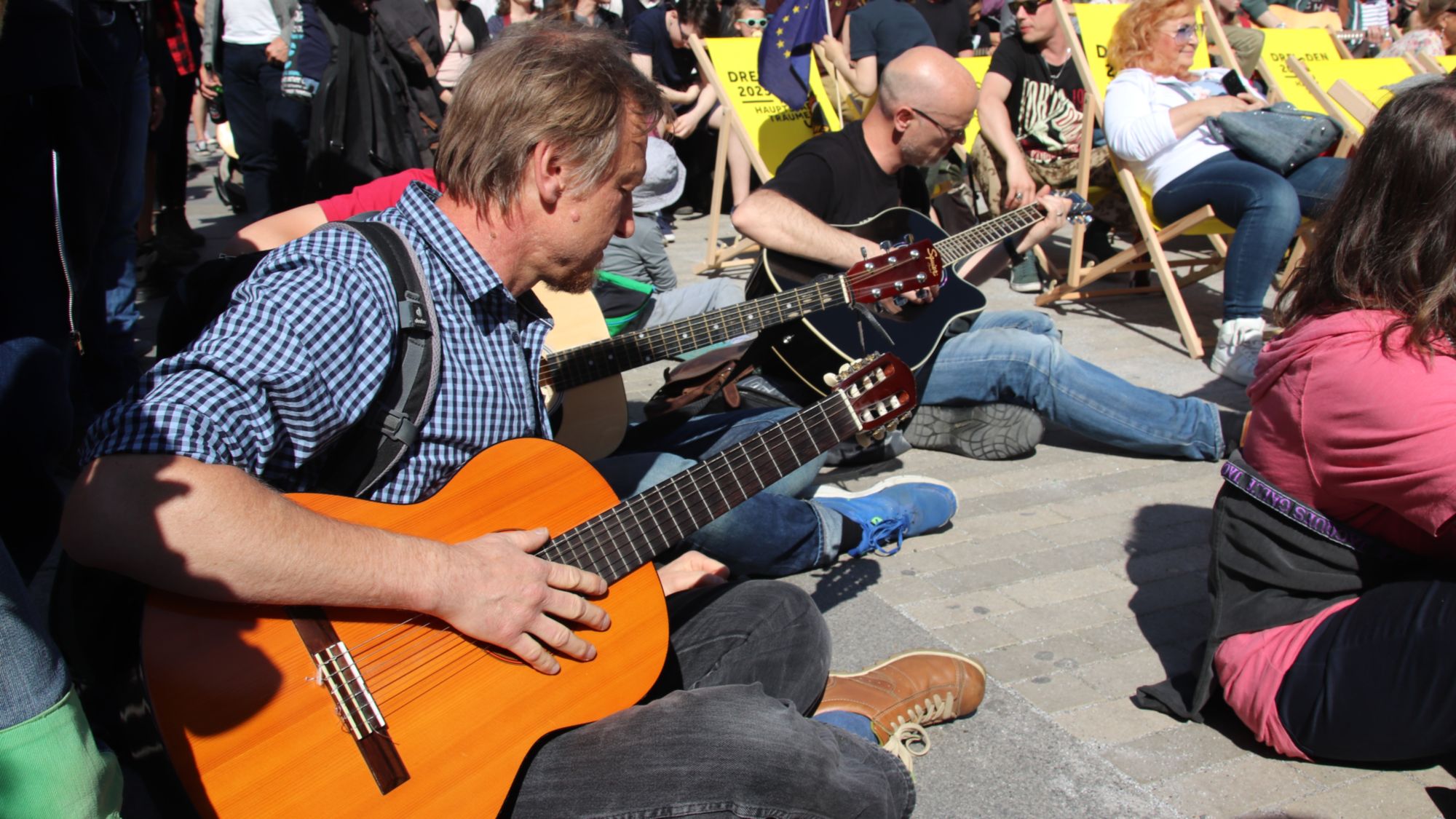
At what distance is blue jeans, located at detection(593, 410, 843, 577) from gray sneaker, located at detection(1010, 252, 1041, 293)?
3.56m

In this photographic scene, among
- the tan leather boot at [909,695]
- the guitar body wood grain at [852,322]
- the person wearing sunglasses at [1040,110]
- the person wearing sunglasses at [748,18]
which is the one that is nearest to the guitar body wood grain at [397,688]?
the tan leather boot at [909,695]

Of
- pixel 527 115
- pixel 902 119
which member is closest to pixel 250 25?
pixel 902 119

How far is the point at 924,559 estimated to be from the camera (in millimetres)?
3076

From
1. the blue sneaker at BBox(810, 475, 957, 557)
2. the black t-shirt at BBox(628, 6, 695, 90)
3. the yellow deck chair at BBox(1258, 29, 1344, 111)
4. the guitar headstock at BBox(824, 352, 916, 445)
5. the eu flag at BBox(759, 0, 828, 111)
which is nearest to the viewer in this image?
the guitar headstock at BBox(824, 352, 916, 445)

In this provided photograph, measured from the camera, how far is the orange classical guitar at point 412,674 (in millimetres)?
1394

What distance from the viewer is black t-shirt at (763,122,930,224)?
3703 millimetres

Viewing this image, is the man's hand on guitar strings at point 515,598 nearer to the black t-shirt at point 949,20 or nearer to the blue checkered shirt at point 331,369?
the blue checkered shirt at point 331,369

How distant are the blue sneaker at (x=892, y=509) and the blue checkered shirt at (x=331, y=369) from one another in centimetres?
132

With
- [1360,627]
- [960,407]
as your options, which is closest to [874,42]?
[960,407]

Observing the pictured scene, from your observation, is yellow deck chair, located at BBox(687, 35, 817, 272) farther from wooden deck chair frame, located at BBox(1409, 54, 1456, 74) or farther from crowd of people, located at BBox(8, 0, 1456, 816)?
wooden deck chair frame, located at BBox(1409, 54, 1456, 74)

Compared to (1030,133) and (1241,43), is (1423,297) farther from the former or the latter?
(1241,43)

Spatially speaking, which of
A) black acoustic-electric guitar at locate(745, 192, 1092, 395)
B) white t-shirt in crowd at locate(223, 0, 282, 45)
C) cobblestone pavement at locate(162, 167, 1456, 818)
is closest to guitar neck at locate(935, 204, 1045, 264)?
black acoustic-electric guitar at locate(745, 192, 1092, 395)

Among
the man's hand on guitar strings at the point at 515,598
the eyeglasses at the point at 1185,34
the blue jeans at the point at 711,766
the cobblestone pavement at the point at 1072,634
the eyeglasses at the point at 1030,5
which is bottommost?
the cobblestone pavement at the point at 1072,634

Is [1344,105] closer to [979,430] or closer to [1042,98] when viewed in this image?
[1042,98]
